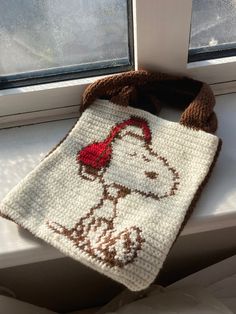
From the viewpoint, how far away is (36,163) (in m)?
0.68

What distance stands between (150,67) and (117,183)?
0.22 meters

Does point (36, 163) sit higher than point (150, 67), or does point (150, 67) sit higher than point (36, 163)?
point (150, 67)

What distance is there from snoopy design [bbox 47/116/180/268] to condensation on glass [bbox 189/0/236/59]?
7.3 inches

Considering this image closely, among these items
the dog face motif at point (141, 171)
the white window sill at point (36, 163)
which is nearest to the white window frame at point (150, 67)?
the white window sill at point (36, 163)

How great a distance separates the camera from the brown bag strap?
0.65 m

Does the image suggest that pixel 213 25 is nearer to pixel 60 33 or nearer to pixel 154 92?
pixel 154 92

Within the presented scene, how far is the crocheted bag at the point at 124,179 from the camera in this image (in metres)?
0.54

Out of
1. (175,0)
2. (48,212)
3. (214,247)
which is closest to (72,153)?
(48,212)

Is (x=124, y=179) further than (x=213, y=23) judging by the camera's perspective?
No

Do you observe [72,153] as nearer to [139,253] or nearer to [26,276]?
[139,253]

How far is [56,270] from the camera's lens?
85 centimetres

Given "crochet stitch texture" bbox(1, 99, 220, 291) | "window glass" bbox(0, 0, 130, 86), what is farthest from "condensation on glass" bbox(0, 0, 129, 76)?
"crochet stitch texture" bbox(1, 99, 220, 291)

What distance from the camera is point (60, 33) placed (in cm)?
70

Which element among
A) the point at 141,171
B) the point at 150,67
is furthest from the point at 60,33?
the point at 141,171
